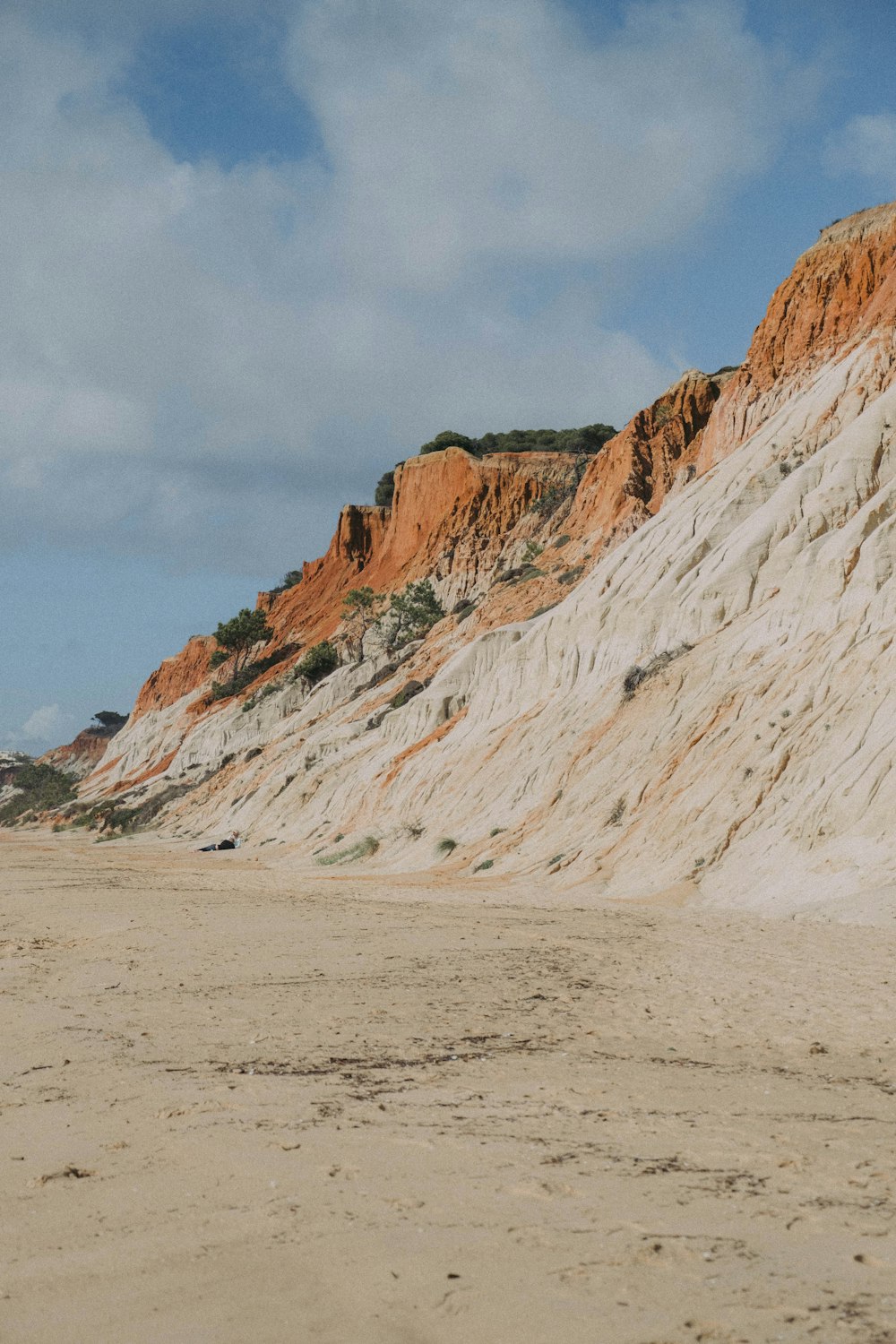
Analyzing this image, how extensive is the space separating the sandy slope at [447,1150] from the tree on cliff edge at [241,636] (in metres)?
73.0

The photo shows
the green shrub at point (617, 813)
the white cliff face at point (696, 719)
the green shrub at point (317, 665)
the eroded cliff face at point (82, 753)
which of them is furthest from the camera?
the eroded cliff face at point (82, 753)

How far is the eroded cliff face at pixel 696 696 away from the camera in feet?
68.4

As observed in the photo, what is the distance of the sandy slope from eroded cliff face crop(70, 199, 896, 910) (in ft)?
26.7

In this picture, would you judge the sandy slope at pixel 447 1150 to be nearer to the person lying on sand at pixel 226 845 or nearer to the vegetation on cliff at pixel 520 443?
the person lying on sand at pixel 226 845

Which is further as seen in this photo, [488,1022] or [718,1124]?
[488,1022]

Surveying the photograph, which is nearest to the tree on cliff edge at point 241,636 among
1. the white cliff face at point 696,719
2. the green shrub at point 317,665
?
the green shrub at point 317,665

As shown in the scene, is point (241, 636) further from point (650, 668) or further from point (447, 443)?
point (650, 668)

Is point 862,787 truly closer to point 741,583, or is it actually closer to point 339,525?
point 741,583

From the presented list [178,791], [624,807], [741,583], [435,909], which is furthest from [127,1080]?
[178,791]

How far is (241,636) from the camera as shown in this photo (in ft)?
277

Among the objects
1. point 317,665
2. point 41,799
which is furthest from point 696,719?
point 41,799

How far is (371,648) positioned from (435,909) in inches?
1932

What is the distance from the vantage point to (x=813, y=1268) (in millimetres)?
4316

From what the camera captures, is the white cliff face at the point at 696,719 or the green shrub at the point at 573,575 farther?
the green shrub at the point at 573,575
